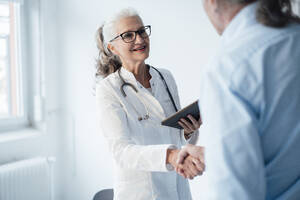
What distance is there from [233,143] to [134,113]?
0.85 metres

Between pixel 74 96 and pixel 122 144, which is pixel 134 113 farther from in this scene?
pixel 74 96

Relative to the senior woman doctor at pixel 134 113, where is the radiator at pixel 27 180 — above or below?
below

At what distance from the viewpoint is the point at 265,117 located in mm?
681

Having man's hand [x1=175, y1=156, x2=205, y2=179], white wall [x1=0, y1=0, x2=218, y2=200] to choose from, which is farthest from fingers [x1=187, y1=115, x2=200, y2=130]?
white wall [x1=0, y1=0, x2=218, y2=200]

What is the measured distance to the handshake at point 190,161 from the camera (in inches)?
44.6

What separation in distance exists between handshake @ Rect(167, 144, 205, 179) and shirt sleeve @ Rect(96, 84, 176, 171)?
6 cm

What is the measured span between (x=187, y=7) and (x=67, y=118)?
1.57 metres

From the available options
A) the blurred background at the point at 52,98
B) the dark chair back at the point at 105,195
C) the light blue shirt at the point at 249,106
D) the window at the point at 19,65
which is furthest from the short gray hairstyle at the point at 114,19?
the window at the point at 19,65

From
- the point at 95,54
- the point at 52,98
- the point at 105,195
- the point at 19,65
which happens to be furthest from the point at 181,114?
the point at 19,65

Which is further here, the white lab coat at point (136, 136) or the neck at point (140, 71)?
the neck at point (140, 71)

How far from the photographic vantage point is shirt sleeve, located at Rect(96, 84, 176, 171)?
4.11 feet

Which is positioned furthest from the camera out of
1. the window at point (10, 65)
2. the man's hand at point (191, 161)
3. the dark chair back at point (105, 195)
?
the window at point (10, 65)

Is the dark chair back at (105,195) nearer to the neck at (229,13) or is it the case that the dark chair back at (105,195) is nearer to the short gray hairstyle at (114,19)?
the short gray hairstyle at (114,19)

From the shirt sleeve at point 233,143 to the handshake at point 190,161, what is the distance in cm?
45
